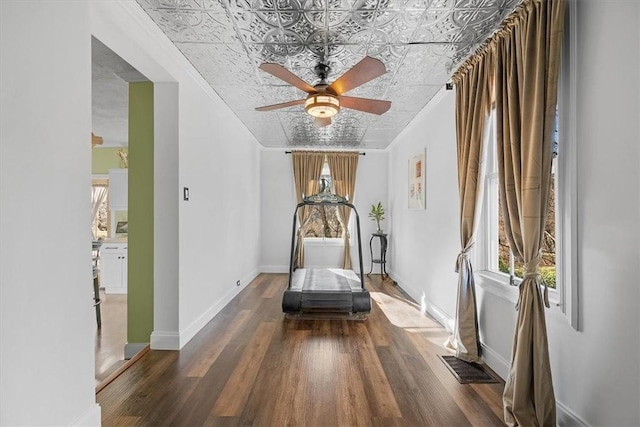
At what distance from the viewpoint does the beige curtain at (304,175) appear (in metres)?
6.87

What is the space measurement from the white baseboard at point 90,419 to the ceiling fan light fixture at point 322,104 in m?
2.60

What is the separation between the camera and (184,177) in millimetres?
3139

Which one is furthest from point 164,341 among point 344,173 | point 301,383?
point 344,173

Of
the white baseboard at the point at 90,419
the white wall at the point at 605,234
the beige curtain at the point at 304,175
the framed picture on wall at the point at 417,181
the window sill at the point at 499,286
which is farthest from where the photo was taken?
the beige curtain at the point at 304,175

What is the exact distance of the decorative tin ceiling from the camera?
→ 7.22 ft

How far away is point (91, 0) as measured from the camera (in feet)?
6.19

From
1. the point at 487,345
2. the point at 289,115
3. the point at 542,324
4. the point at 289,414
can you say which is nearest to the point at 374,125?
the point at 289,115

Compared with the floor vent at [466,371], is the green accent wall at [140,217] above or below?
above

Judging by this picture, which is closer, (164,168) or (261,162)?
(164,168)

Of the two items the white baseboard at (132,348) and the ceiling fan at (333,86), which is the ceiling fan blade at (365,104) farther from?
the white baseboard at (132,348)

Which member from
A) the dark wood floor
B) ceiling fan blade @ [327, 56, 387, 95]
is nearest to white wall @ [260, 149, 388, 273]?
the dark wood floor

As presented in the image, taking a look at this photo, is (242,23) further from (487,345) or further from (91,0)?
(487,345)

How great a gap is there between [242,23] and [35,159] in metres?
1.65

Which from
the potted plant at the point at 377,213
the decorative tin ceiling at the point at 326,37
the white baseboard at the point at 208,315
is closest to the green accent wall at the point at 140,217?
the white baseboard at the point at 208,315
